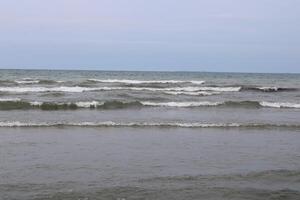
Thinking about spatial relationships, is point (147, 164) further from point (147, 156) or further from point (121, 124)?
point (121, 124)

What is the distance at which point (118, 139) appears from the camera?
39.0 ft

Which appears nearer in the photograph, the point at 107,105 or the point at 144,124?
the point at 144,124

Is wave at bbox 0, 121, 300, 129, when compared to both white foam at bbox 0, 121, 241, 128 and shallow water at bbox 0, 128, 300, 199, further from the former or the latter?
shallow water at bbox 0, 128, 300, 199

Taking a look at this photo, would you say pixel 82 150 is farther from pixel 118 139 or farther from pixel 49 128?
pixel 49 128

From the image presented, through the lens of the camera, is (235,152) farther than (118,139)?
No

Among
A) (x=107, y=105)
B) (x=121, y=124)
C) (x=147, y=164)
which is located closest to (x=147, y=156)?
(x=147, y=164)

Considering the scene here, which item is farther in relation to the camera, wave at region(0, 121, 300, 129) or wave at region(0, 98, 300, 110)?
wave at region(0, 98, 300, 110)

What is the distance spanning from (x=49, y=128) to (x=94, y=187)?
7279mm

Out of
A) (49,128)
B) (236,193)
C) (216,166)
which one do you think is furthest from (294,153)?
(49,128)

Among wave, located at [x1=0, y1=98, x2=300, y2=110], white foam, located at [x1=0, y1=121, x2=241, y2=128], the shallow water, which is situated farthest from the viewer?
wave, located at [x1=0, y1=98, x2=300, y2=110]

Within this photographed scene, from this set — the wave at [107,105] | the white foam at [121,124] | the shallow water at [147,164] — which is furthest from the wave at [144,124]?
the wave at [107,105]

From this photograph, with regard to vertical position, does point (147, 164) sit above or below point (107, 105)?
below

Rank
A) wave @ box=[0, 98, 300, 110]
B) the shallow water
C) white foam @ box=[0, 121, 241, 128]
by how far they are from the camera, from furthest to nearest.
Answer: wave @ box=[0, 98, 300, 110] → white foam @ box=[0, 121, 241, 128] → the shallow water

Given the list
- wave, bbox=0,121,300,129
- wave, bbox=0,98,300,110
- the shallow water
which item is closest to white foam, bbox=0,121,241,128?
wave, bbox=0,121,300,129
